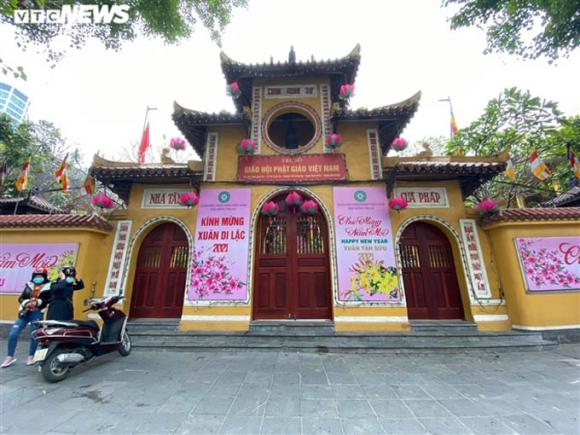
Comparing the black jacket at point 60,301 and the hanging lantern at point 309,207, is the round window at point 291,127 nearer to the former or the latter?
the hanging lantern at point 309,207

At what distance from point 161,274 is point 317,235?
4.51 metres

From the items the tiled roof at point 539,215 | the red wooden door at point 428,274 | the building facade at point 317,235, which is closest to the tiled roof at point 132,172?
the building facade at point 317,235

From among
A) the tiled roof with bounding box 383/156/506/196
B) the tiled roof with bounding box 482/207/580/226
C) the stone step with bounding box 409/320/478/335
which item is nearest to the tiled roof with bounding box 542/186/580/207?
the tiled roof with bounding box 482/207/580/226

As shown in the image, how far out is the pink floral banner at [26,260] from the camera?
5770mm

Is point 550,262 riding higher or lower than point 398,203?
lower

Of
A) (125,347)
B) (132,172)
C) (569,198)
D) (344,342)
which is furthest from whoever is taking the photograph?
(569,198)

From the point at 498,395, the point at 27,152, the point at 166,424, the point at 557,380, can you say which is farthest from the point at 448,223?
the point at 27,152

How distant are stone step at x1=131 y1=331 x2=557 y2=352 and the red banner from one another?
4.02 m

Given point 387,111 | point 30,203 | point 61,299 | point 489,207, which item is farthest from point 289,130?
point 30,203

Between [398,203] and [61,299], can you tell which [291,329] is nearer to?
[398,203]

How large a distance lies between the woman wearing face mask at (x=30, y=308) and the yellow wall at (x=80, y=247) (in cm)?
139

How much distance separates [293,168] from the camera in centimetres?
667

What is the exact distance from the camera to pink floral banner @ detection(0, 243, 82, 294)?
5.77m

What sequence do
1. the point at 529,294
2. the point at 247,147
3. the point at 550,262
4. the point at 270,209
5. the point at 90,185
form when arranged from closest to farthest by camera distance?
the point at 529,294
the point at 550,262
the point at 270,209
the point at 247,147
the point at 90,185
